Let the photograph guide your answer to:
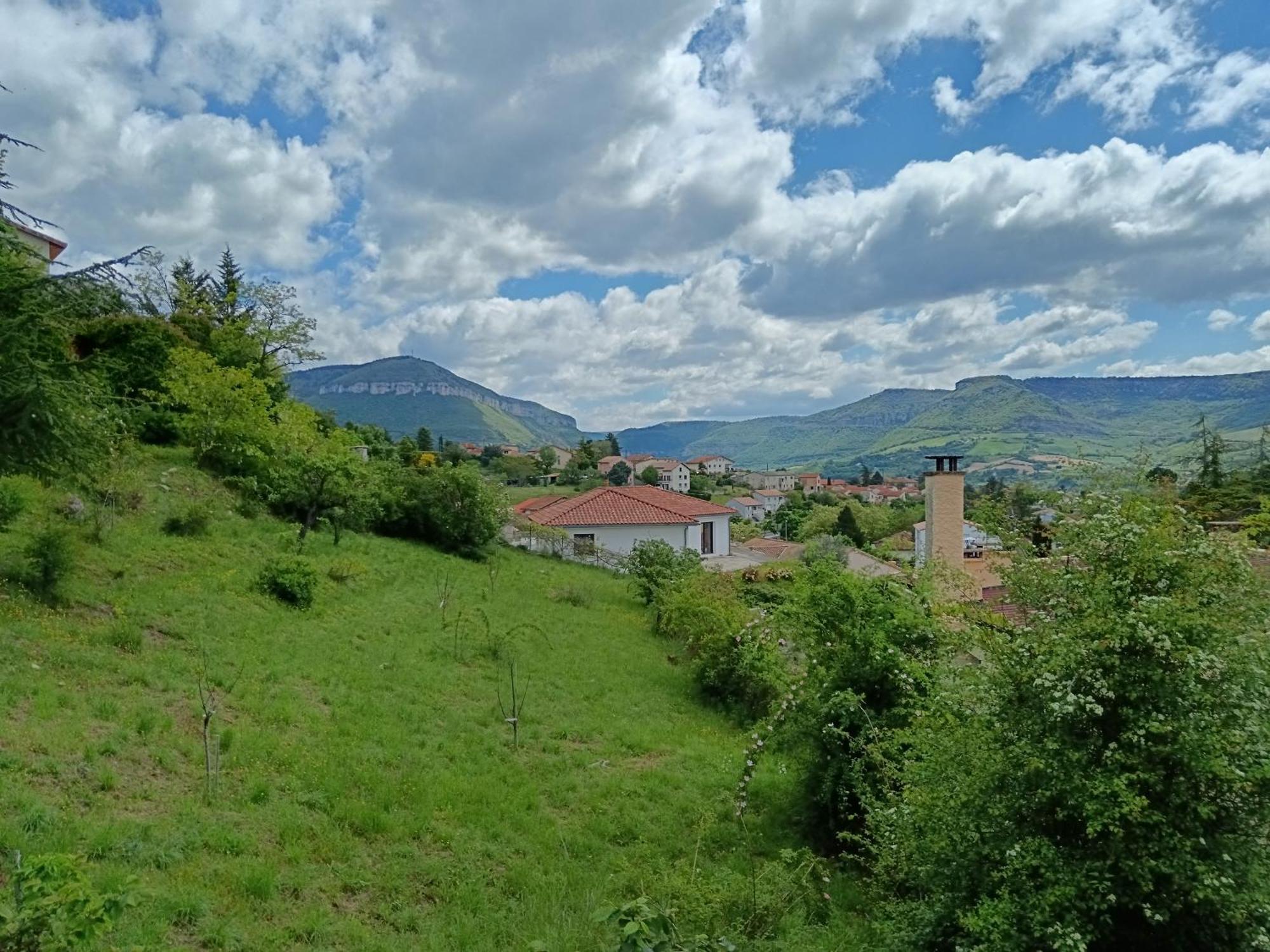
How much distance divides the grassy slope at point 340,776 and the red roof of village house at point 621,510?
1898 centimetres

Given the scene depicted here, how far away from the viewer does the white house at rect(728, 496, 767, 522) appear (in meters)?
98.4

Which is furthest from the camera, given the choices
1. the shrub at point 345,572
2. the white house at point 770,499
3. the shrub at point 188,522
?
the white house at point 770,499

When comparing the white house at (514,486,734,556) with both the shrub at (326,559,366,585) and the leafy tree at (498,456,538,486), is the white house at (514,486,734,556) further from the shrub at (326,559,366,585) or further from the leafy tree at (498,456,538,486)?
the leafy tree at (498,456,538,486)

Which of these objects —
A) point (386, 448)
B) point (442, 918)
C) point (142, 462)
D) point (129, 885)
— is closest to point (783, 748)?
point (442, 918)

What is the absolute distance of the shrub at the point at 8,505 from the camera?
40.1 feet

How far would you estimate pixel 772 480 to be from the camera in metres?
159

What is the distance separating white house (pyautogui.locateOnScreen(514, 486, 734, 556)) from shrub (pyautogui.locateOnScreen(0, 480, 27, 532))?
65.7 ft

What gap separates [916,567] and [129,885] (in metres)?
8.17

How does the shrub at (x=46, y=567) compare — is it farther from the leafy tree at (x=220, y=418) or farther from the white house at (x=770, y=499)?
the white house at (x=770, y=499)

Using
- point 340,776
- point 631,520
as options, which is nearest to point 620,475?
point 631,520

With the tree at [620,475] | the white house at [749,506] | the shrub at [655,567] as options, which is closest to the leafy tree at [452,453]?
the tree at [620,475]

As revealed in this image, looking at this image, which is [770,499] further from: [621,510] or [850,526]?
[621,510]

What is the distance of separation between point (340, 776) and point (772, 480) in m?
155

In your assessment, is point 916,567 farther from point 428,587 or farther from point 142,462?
point 142,462
